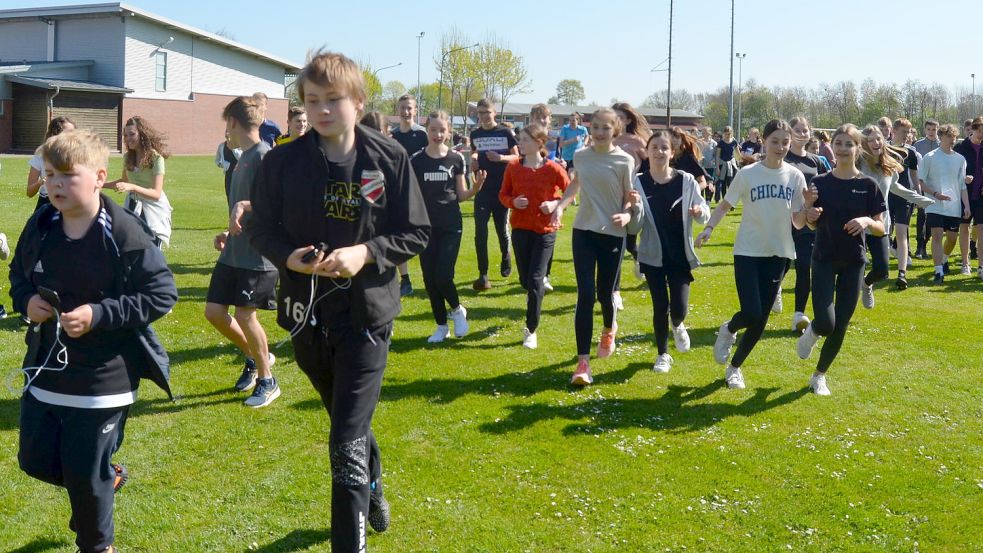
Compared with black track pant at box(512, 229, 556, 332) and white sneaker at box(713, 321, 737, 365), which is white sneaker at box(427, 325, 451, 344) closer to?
black track pant at box(512, 229, 556, 332)

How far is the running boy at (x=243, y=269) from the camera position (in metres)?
6.20

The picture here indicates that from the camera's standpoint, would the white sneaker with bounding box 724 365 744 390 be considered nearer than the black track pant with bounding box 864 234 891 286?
Yes

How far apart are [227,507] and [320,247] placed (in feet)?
6.30

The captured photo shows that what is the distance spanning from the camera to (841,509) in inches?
195

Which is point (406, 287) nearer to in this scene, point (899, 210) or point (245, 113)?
point (245, 113)

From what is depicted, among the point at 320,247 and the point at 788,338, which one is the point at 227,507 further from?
the point at 788,338

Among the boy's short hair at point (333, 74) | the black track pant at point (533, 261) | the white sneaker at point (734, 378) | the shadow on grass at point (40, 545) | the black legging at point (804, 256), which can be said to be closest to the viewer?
the boy's short hair at point (333, 74)

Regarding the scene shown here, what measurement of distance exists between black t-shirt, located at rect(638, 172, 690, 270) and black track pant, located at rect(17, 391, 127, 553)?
492cm

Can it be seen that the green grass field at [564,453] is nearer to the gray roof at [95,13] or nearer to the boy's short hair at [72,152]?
the boy's short hair at [72,152]

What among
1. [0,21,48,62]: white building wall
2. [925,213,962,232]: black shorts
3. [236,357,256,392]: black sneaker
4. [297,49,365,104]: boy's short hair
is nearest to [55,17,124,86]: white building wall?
[0,21,48,62]: white building wall

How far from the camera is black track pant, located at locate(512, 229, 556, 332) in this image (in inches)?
327

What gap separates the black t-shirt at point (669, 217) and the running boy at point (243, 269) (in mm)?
3209

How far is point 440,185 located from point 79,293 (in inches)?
214

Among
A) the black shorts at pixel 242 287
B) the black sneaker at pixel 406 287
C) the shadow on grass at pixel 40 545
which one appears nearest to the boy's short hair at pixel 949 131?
the black sneaker at pixel 406 287
